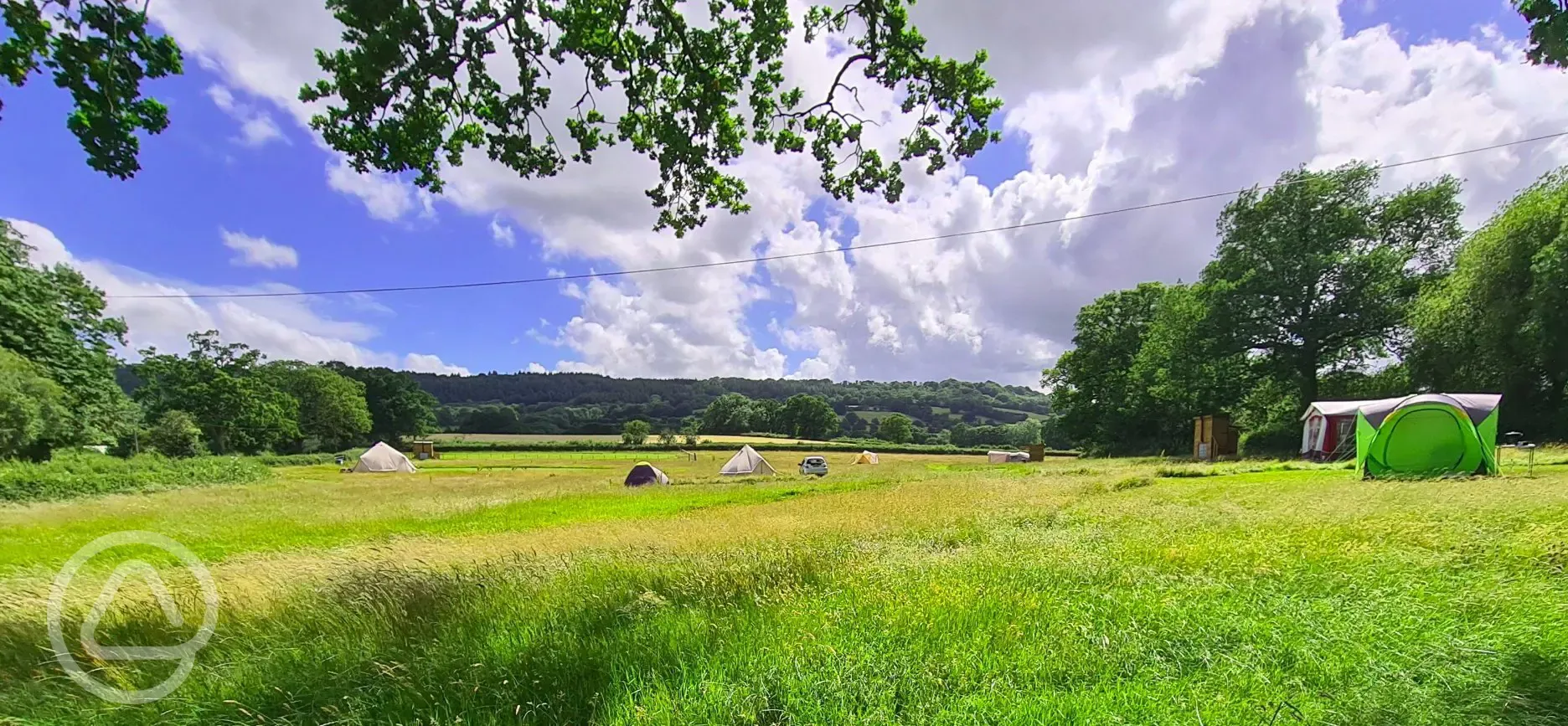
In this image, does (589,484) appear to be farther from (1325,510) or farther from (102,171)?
(1325,510)

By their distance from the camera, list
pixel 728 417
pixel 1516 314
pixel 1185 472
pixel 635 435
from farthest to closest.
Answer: pixel 728 417 → pixel 635 435 → pixel 1516 314 → pixel 1185 472

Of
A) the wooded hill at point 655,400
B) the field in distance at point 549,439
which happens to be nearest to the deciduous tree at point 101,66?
the field in distance at point 549,439

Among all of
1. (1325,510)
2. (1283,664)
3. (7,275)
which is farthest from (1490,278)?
(7,275)

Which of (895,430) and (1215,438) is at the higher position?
(1215,438)

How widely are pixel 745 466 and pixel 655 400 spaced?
131 meters

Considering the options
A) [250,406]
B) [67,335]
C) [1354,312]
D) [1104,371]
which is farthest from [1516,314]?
[250,406]

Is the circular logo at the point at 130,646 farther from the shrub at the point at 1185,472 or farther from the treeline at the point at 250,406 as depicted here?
the treeline at the point at 250,406

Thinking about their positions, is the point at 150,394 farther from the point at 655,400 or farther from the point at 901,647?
the point at 655,400

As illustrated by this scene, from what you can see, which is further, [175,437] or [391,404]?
[391,404]

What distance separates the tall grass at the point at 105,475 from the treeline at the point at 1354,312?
2473 inches

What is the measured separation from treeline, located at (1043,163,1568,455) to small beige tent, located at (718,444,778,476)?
1228 inches

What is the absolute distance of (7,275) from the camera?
34.0 metres

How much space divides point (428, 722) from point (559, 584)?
9.92 ft

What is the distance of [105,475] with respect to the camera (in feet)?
96.2
